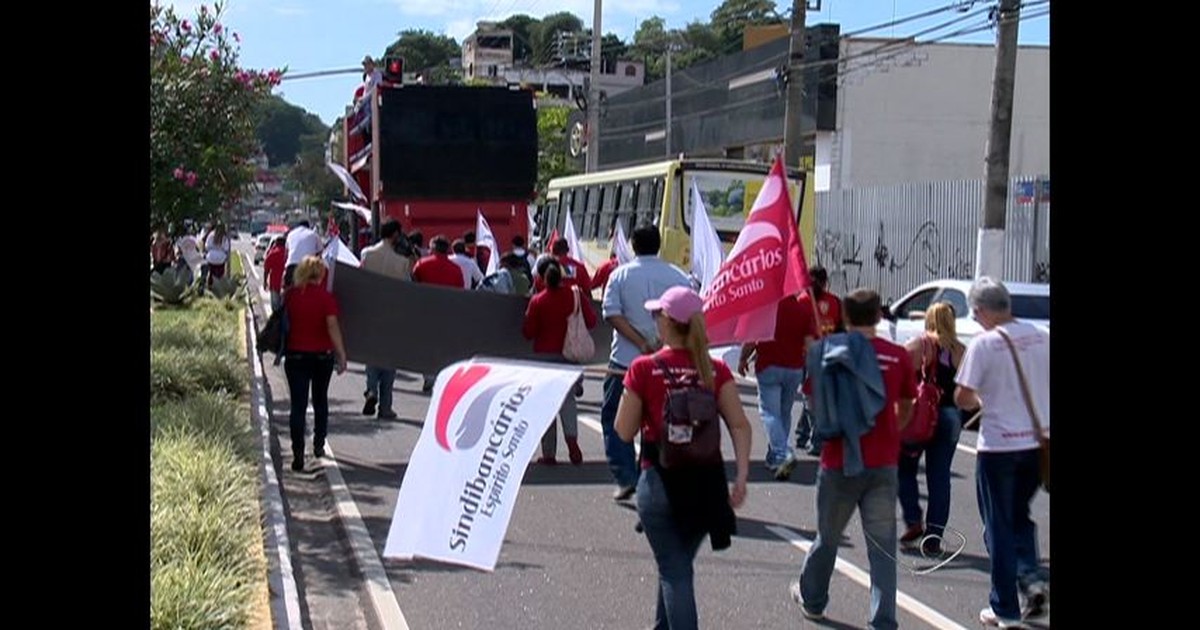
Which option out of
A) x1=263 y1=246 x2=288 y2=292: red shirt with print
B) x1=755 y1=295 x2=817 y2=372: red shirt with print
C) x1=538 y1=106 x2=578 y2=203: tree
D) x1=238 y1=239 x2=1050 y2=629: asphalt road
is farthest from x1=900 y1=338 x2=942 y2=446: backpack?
x1=538 y1=106 x2=578 y2=203: tree

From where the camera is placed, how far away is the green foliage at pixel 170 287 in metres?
28.6

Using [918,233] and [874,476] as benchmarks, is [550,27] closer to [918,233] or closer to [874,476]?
[918,233]

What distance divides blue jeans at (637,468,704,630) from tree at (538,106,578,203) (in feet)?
217

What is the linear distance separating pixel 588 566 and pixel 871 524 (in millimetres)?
2303

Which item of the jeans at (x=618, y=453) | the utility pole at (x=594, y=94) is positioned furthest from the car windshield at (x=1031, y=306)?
the utility pole at (x=594, y=94)

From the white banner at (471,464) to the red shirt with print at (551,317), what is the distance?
6040 millimetres

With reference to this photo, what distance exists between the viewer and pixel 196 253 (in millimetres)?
29562

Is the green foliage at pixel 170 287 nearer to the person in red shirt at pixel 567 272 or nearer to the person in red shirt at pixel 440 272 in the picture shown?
the person in red shirt at pixel 440 272

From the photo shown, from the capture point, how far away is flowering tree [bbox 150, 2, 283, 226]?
13.6 meters

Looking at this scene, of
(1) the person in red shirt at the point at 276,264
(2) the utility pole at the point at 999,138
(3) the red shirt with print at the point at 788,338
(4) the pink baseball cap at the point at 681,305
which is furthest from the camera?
(2) the utility pole at the point at 999,138
